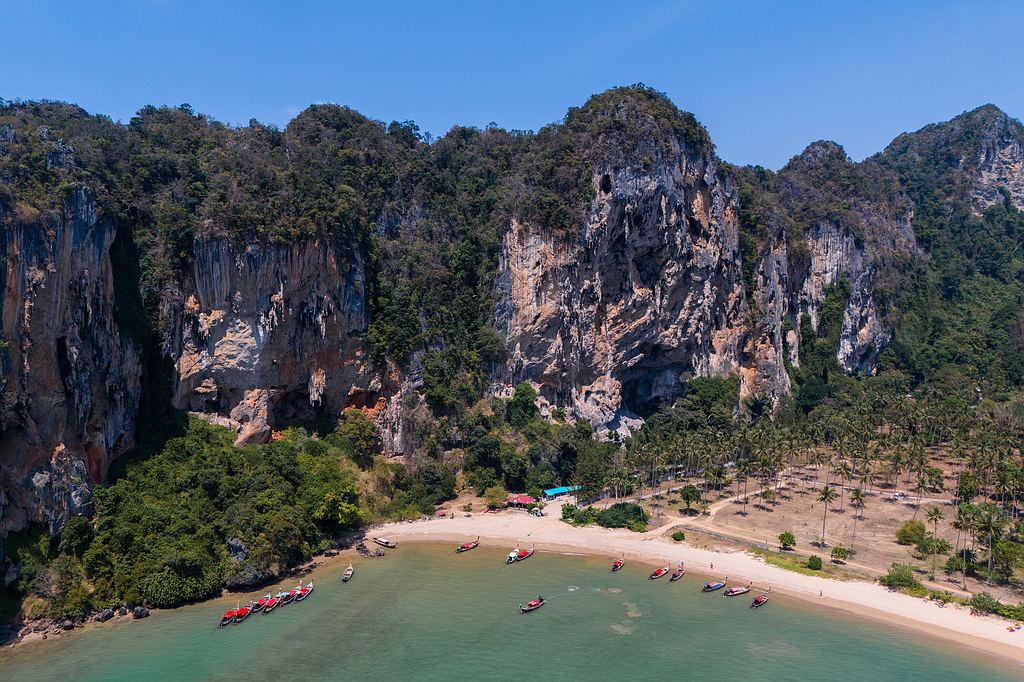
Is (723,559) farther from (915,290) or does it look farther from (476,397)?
(915,290)

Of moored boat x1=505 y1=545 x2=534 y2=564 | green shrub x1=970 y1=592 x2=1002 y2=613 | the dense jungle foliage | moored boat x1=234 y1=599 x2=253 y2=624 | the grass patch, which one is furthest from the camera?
moored boat x1=505 y1=545 x2=534 y2=564

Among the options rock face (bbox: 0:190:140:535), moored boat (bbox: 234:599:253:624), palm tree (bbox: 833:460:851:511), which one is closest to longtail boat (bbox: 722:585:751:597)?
palm tree (bbox: 833:460:851:511)

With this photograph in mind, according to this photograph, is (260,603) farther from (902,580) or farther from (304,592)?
(902,580)

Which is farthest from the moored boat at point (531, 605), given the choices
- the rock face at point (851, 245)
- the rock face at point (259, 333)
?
the rock face at point (851, 245)

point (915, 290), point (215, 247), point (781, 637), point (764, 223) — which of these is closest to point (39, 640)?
point (215, 247)

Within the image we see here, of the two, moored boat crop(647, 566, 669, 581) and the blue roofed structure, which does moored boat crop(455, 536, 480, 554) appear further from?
moored boat crop(647, 566, 669, 581)

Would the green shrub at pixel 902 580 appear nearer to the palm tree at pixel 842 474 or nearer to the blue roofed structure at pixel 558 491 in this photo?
the palm tree at pixel 842 474
